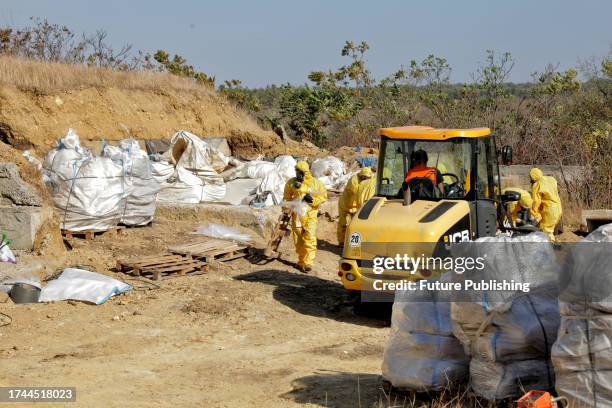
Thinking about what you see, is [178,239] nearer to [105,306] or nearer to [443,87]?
[105,306]

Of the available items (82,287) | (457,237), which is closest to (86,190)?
(82,287)

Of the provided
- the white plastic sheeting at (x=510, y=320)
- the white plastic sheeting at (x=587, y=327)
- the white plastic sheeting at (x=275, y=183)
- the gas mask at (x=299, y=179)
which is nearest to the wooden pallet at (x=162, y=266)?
the gas mask at (x=299, y=179)

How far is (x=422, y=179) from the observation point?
31.5 ft

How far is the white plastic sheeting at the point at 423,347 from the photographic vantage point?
232 inches

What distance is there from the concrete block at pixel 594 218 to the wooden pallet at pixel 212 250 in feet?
23.7

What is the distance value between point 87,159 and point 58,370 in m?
5.89

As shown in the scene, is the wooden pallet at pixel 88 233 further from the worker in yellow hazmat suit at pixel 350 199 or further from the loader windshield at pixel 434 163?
the loader windshield at pixel 434 163

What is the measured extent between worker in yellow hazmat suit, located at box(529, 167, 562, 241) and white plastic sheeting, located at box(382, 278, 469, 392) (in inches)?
310

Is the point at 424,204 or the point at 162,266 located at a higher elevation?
the point at 424,204

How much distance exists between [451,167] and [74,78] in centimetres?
1262

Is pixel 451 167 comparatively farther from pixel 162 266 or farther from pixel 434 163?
pixel 162 266

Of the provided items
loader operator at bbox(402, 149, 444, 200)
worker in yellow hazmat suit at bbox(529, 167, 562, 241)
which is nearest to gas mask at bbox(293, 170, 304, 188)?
loader operator at bbox(402, 149, 444, 200)

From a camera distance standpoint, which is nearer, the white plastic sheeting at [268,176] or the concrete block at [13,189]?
the concrete block at [13,189]

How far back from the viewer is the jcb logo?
9.09 m
